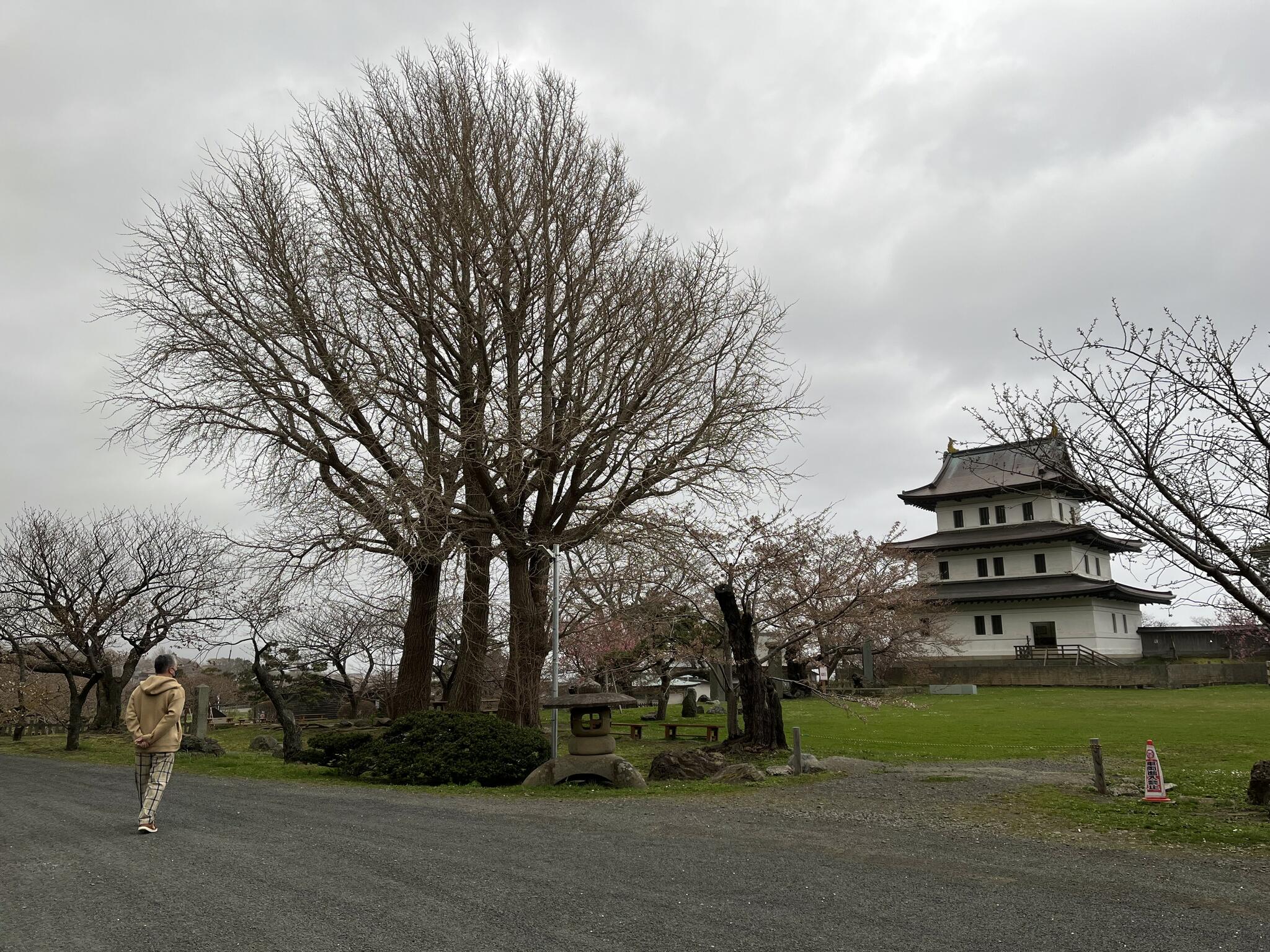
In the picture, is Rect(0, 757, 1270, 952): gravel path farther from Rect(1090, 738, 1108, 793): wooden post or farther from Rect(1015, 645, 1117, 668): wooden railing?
Rect(1015, 645, 1117, 668): wooden railing

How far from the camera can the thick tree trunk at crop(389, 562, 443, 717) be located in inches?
767

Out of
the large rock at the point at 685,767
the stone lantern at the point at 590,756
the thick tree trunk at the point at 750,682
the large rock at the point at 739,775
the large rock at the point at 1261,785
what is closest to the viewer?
the large rock at the point at 1261,785

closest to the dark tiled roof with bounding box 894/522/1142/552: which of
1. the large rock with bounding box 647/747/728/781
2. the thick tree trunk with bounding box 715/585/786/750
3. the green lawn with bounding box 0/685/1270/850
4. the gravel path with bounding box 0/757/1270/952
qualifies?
the green lawn with bounding box 0/685/1270/850

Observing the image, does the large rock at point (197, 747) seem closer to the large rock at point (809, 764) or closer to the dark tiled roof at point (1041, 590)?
the large rock at point (809, 764)

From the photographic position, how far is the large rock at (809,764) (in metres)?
15.6

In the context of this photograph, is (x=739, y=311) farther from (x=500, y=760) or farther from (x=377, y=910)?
(x=377, y=910)

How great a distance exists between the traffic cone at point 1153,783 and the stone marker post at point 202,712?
21968 mm

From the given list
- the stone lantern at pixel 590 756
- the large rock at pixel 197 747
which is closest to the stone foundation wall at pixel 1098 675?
the stone lantern at pixel 590 756

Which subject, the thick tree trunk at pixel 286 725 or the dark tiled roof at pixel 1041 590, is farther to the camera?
the dark tiled roof at pixel 1041 590

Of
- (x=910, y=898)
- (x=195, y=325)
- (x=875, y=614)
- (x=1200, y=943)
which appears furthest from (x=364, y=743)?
(x=875, y=614)

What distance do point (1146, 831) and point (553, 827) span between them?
6.54 metres

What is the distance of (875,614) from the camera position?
28.7m

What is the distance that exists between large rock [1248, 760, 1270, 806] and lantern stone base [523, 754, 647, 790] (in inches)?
328

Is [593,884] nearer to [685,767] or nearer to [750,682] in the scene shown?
[685,767]
